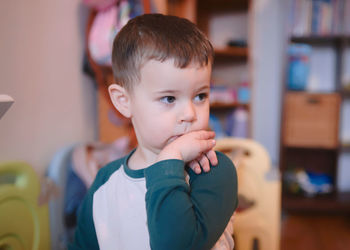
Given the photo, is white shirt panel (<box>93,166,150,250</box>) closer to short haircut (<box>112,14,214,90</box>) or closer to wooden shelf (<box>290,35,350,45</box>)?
short haircut (<box>112,14,214,90</box>)

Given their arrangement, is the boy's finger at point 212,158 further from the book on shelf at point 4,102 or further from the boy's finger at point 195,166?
the book on shelf at point 4,102

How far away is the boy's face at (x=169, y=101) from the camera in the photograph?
2.04ft

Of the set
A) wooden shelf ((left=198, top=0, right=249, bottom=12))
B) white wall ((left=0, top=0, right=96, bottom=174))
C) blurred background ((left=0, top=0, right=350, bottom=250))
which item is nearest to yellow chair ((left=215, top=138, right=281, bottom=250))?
blurred background ((left=0, top=0, right=350, bottom=250))

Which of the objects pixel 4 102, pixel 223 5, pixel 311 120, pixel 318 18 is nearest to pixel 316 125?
pixel 311 120

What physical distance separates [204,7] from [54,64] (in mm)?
1813

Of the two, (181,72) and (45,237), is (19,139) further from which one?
(181,72)

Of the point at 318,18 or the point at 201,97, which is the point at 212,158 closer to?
the point at 201,97

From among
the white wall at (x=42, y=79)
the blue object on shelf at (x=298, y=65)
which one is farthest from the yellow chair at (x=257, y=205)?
the blue object on shelf at (x=298, y=65)

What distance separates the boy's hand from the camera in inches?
24.3

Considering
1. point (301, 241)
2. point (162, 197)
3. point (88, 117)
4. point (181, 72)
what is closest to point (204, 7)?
point (88, 117)

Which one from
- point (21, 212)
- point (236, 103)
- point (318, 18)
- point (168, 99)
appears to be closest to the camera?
point (168, 99)

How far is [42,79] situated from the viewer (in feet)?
3.87

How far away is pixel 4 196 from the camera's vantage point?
2.70ft

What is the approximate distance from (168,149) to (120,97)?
0.21m
